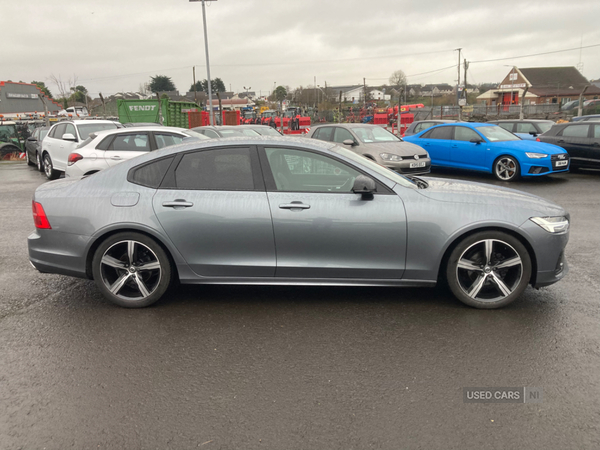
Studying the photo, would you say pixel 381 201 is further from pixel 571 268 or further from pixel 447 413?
pixel 571 268

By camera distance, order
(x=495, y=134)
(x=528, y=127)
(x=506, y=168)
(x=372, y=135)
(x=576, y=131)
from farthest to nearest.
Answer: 1. (x=528, y=127)
2. (x=372, y=135)
3. (x=576, y=131)
4. (x=495, y=134)
5. (x=506, y=168)

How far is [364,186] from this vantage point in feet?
13.7

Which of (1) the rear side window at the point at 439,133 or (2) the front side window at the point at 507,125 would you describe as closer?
(1) the rear side window at the point at 439,133

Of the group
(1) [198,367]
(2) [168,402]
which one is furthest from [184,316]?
A: (2) [168,402]

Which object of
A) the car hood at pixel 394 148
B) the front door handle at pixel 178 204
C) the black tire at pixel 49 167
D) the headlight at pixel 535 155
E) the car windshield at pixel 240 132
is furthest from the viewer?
the car windshield at pixel 240 132

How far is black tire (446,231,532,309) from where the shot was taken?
4188 mm

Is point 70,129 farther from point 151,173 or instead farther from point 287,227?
point 287,227

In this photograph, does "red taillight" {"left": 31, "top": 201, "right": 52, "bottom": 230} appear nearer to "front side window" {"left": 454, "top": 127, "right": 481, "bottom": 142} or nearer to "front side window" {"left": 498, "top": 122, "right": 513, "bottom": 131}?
"front side window" {"left": 454, "top": 127, "right": 481, "bottom": 142}

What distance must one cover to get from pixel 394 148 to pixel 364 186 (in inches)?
351

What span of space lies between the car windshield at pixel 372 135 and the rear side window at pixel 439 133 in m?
1.33

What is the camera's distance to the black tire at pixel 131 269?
4.37m

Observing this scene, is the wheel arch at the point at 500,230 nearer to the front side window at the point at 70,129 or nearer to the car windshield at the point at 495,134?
the car windshield at the point at 495,134

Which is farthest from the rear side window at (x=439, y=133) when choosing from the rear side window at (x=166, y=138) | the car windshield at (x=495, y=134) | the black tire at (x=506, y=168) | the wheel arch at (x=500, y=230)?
the wheel arch at (x=500, y=230)

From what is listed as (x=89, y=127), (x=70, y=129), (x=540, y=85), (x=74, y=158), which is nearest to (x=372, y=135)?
(x=74, y=158)
